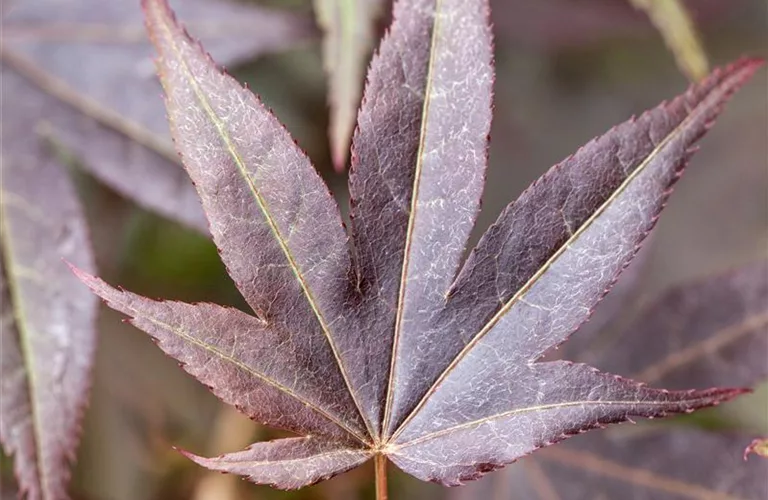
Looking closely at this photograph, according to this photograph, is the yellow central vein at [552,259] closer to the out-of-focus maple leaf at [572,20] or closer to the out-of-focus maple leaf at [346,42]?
the out-of-focus maple leaf at [346,42]

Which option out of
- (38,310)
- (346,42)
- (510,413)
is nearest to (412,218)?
(510,413)

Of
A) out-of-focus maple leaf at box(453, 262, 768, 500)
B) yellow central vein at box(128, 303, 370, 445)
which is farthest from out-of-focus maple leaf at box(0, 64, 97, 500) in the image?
out-of-focus maple leaf at box(453, 262, 768, 500)

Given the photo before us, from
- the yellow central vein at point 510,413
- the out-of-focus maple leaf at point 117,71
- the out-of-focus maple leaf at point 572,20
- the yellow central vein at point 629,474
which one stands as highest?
the out-of-focus maple leaf at point 572,20

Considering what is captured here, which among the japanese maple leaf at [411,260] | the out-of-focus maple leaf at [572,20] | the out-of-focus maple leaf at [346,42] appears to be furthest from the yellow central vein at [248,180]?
the out-of-focus maple leaf at [572,20]

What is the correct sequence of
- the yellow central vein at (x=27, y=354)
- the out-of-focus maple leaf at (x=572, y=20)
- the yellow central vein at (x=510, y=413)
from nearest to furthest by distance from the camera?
the yellow central vein at (x=510, y=413) → the yellow central vein at (x=27, y=354) → the out-of-focus maple leaf at (x=572, y=20)

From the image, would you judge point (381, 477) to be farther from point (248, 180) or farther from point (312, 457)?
point (248, 180)

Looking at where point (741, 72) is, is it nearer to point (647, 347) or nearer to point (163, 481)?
point (647, 347)
